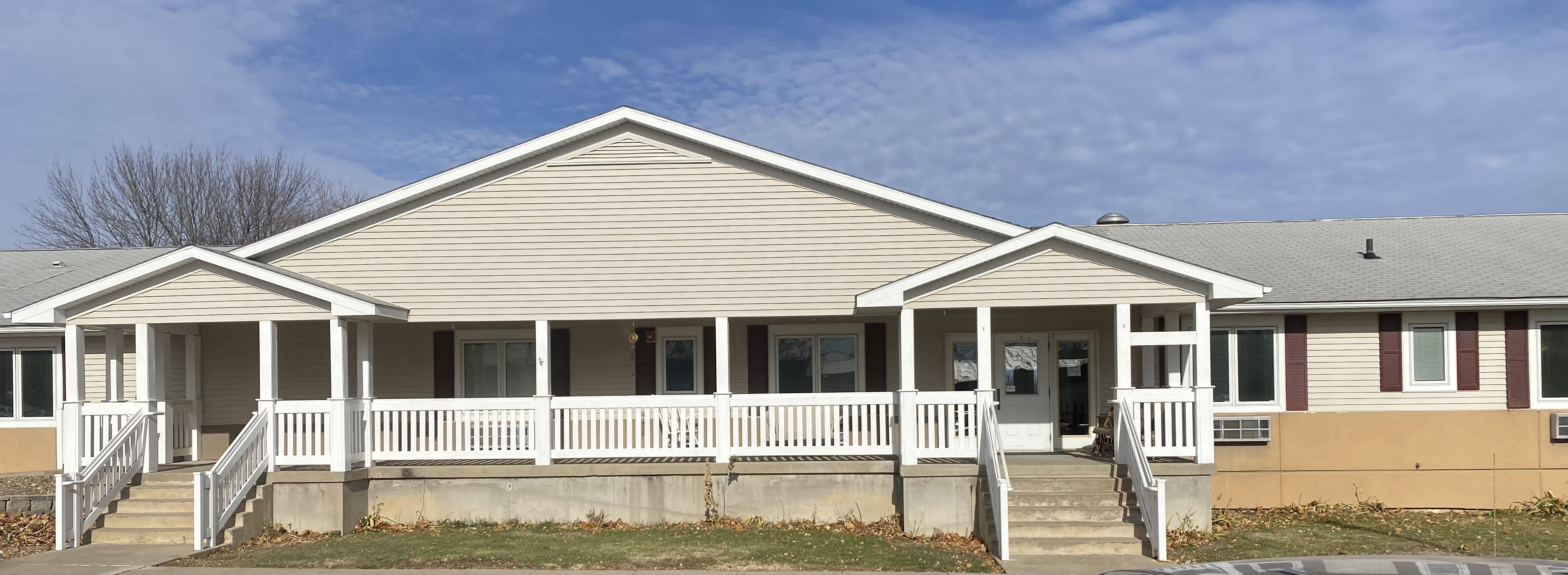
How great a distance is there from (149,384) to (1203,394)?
13048mm

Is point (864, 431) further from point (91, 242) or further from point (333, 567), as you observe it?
point (91, 242)

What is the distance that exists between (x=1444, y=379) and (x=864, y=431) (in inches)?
325

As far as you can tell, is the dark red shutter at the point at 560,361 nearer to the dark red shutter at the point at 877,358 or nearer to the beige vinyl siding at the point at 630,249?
the beige vinyl siding at the point at 630,249

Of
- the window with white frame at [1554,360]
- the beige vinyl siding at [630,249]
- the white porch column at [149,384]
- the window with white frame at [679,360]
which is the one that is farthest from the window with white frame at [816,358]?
the window with white frame at [1554,360]

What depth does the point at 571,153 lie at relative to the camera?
608 inches

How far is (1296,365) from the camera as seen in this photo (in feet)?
51.4

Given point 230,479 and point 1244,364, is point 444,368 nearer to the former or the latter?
point 230,479

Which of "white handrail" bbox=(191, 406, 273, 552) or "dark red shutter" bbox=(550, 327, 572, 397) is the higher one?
"dark red shutter" bbox=(550, 327, 572, 397)

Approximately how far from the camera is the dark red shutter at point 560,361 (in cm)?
1658

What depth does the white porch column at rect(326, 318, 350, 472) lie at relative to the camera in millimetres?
13773

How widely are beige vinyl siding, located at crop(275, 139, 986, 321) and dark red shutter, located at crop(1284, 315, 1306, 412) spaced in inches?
186

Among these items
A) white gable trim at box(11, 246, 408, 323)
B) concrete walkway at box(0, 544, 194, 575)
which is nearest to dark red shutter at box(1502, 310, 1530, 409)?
white gable trim at box(11, 246, 408, 323)

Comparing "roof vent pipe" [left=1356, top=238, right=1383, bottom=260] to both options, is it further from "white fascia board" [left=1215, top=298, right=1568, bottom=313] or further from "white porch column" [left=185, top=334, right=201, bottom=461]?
"white porch column" [left=185, top=334, right=201, bottom=461]

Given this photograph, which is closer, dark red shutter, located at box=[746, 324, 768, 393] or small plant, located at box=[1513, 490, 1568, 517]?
small plant, located at box=[1513, 490, 1568, 517]
